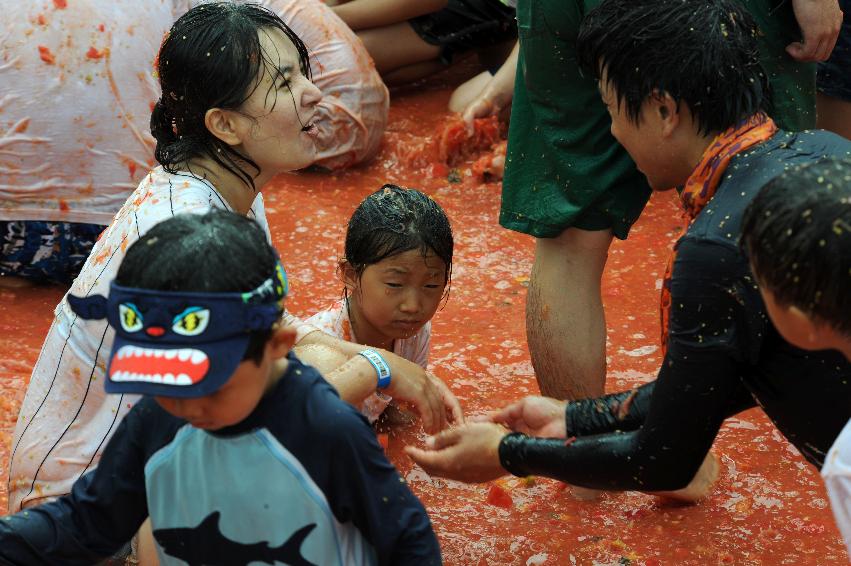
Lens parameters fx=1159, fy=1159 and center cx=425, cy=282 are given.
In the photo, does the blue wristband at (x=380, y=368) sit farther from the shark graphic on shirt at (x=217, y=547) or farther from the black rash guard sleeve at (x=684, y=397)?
the shark graphic on shirt at (x=217, y=547)

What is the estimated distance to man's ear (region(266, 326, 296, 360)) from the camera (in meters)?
1.88

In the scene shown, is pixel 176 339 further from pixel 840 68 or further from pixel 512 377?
pixel 840 68

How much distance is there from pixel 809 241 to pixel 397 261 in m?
1.52

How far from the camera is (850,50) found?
413cm

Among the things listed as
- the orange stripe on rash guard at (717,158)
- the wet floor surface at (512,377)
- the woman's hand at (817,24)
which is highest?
the woman's hand at (817,24)

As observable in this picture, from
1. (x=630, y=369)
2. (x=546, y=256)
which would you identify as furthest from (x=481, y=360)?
(x=546, y=256)

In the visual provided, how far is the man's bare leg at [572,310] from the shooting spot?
125 inches

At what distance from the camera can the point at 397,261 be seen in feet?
10.3

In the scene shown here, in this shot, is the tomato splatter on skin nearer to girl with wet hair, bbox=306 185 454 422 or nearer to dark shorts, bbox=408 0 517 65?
girl with wet hair, bbox=306 185 454 422

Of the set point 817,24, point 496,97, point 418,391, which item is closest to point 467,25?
point 496,97

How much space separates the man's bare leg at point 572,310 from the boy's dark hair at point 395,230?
0.28 meters

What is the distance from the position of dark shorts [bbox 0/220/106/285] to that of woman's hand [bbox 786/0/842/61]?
2469 millimetres

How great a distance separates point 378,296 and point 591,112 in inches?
29.9

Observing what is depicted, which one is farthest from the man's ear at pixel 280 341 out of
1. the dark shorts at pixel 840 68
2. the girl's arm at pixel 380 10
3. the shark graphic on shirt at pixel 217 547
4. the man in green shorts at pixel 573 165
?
the girl's arm at pixel 380 10
